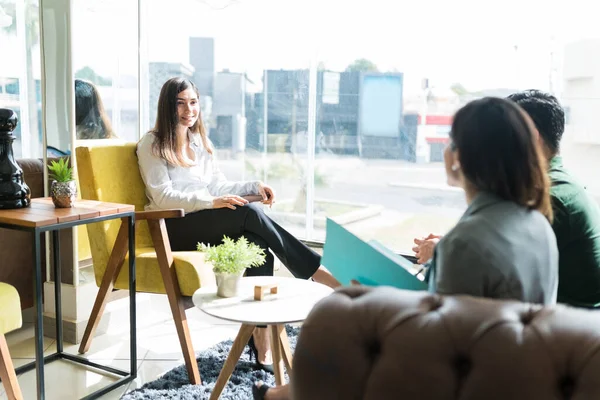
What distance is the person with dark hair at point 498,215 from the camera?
1093 millimetres

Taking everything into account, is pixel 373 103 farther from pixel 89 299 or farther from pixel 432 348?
pixel 432 348

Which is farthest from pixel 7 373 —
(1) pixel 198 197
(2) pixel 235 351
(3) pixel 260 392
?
(3) pixel 260 392

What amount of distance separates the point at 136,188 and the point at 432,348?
251cm

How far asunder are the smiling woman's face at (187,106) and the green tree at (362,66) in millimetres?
1115

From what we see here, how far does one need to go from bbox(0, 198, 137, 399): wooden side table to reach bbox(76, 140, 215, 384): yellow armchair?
0.11m

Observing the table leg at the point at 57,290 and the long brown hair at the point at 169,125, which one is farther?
the long brown hair at the point at 169,125

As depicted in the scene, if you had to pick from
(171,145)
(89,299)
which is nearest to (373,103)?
(171,145)

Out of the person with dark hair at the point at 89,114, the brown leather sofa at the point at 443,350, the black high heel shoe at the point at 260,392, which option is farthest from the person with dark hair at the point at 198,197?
the brown leather sofa at the point at 443,350

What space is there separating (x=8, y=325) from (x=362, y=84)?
250cm

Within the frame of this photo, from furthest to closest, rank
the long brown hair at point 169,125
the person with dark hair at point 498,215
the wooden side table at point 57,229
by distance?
1. the long brown hair at point 169,125
2. the wooden side table at point 57,229
3. the person with dark hair at point 498,215

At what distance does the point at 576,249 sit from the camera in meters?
1.66

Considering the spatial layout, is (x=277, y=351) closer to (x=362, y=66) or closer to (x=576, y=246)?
(x=576, y=246)

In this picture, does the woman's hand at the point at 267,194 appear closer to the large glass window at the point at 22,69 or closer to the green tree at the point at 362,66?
the green tree at the point at 362,66

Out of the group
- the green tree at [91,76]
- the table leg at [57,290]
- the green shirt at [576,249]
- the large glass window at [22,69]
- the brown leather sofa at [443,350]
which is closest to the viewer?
the brown leather sofa at [443,350]
